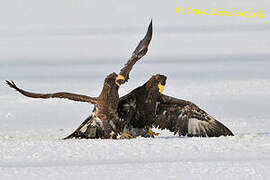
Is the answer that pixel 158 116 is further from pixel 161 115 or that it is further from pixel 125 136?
pixel 125 136

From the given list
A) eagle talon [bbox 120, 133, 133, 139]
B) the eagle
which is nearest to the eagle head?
the eagle

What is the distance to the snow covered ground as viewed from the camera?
7.87 meters

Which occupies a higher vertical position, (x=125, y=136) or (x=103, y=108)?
(x=103, y=108)

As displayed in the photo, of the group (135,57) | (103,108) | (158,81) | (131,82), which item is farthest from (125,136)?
(131,82)

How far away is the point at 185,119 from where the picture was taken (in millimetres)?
10148

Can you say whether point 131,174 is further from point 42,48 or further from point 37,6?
point 37,6

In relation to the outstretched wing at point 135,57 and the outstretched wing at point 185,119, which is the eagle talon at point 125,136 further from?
the outstretched wing at point 135,57

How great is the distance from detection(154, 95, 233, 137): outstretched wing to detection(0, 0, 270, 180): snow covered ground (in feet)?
0.78

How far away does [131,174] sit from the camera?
7.43 meters

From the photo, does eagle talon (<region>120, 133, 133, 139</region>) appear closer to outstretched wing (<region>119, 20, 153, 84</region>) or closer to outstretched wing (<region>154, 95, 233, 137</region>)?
outstretched wing (<region>154, 95, 233, 137</region>)

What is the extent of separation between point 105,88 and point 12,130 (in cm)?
191

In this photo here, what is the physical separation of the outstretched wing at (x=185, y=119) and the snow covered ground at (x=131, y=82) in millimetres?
236

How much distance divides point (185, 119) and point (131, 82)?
5.50 m

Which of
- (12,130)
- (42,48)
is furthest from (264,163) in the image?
(42,48)
